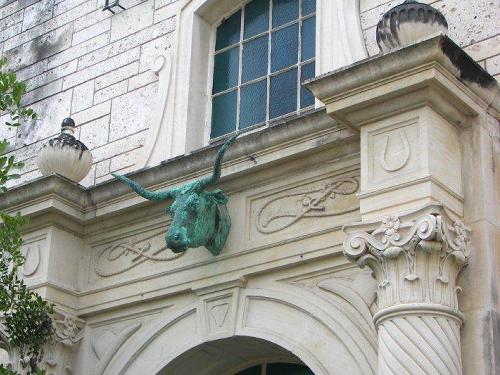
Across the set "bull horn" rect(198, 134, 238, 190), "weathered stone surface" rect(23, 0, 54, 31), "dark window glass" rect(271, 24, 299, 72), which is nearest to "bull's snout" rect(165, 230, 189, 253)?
"bull horn" rect(198, 134, 238, 190)

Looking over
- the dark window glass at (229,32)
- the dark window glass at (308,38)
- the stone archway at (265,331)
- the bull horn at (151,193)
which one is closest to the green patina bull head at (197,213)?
the bull horn at (151,193)

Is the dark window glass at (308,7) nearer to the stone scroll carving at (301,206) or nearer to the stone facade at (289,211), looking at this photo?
the stone facade at (289,211)

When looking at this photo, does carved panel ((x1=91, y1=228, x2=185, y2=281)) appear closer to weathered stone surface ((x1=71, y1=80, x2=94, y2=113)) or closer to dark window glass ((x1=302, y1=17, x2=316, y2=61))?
weathered stone surface ((x1=71, y1=80, x2=94, y2=113))

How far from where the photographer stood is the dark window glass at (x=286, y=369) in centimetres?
901

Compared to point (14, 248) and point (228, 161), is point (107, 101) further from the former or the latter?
point (14, 248)

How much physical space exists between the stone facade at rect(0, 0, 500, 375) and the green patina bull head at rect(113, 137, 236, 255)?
12cm

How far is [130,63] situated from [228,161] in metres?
2.43

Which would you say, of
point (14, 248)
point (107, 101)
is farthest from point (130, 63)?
point (14, 248)

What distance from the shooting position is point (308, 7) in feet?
32.2

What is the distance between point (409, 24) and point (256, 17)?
276 centimetres

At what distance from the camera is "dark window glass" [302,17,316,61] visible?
378 inches

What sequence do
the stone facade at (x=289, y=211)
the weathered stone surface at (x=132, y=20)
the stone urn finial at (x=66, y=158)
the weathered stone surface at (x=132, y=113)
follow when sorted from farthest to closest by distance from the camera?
the weathered stone surface at (x=132, y=20) < the weathered stone surface at (x=132, y=113) < the stone urn finial at (x=66, y=158) < the stone facade at (x=289, y=211)

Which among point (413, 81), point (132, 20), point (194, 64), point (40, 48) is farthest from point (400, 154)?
point (40, 48)

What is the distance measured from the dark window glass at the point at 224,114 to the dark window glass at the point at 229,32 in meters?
0.56
